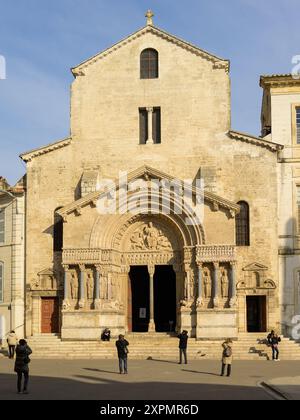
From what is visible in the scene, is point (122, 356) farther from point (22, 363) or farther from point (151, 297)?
point (151, 297)

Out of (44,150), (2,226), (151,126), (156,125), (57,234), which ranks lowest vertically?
(57,234)

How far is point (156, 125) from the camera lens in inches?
1548

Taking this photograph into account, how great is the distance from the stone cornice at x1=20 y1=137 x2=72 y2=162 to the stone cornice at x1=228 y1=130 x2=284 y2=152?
28.6ft

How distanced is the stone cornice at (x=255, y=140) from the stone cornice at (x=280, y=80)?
9.88ft

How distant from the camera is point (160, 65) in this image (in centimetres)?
3938

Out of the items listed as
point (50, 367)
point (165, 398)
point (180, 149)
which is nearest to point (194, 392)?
point (165, 398)

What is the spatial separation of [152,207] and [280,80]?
9324 mm

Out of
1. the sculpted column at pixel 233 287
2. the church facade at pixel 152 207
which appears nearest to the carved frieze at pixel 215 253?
the church facade at pixel 152 207

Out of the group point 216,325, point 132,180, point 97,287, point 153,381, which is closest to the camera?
point 153,381

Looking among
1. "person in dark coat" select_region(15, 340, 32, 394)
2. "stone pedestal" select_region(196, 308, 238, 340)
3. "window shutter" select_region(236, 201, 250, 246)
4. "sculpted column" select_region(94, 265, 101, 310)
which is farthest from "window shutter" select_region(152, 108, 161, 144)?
"person in dark coat" select_region(15, 340, 32, 394)

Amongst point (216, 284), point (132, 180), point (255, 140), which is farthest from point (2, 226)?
point (255, 140)

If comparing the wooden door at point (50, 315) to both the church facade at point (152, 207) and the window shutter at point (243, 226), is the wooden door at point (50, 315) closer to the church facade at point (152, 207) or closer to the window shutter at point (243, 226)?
the church facade at point (152, 207)

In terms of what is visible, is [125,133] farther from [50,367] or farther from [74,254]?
[50,367]

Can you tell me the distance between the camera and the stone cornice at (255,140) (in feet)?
123
